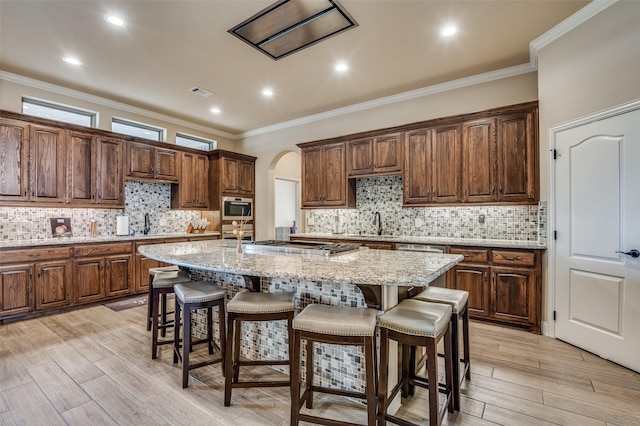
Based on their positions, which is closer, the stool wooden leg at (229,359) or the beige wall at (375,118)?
the stool wooden leg at (229,359)

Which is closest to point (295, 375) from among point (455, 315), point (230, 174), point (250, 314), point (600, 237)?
point (250, 314)

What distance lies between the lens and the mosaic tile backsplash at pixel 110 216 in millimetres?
4078

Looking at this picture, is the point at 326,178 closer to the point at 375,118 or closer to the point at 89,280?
the point at 375,118

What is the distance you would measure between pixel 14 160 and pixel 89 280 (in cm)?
175

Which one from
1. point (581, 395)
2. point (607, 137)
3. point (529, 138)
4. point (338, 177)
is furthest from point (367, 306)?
point (338, 177)

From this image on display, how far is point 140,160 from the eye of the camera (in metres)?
5.07

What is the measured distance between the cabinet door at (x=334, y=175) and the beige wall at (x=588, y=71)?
8.89 ft

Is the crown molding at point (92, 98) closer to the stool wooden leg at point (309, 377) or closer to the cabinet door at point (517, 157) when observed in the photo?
the stool wooden leg at point (309, 377)

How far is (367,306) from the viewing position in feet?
6.36

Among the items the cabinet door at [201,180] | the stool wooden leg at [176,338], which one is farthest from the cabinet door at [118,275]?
the stool wooden leg at [176,338]

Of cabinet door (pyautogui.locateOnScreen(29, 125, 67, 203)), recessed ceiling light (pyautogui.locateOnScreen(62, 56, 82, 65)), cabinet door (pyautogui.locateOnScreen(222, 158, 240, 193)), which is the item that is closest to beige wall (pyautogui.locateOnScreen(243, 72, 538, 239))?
cabinet door (pyautogui.locateOnScreen(222, 158, 240, 193))

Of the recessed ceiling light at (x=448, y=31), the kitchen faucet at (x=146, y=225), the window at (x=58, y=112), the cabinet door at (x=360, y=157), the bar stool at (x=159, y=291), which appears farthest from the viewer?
the kitchen faucet at (x=146, y=225)

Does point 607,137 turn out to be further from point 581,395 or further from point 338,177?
point 338,177

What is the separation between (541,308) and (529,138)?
1.89 m
